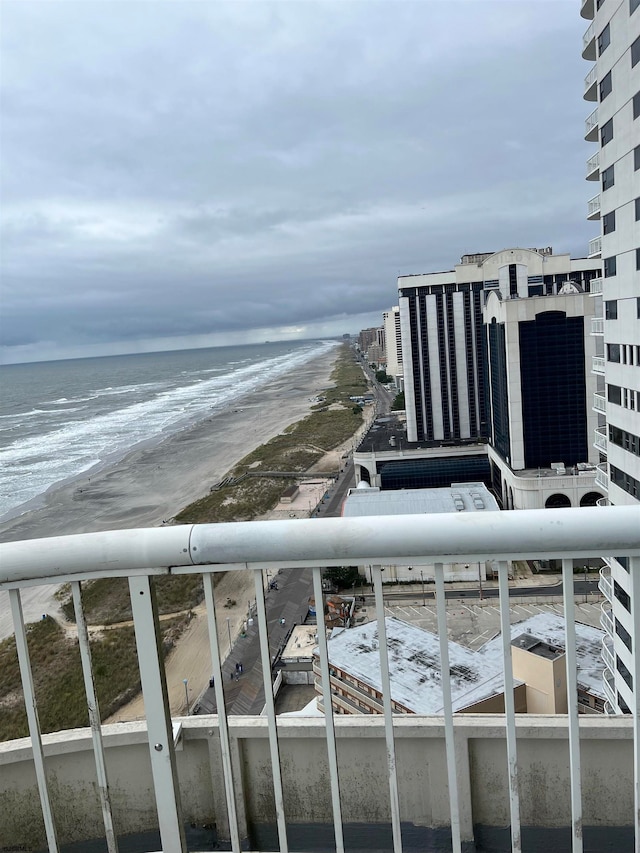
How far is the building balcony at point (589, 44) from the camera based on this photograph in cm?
1336

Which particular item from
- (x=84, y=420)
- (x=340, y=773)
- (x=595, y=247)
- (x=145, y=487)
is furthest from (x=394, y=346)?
(x=340, y=773)

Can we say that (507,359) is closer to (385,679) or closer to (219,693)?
(385,679)

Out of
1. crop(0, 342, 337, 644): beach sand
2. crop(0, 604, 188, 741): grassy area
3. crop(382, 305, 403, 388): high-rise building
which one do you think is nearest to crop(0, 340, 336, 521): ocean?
crop(0, 342, 337, 644): beach sand

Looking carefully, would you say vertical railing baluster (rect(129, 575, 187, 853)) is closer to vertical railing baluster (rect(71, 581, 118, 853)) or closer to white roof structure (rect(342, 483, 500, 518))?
vertical railing baluster (rect(71, 581, 118, 853))

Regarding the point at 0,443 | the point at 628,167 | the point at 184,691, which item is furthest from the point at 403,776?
the point at 0,443

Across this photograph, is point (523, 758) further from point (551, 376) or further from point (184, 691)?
point (551, 376)

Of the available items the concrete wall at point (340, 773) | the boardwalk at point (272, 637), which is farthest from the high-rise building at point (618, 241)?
the concrete wall at point (340, 773)

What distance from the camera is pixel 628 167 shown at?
11680 millimetres

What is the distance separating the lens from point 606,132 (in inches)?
498

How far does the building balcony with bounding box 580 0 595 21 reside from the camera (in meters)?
13.3

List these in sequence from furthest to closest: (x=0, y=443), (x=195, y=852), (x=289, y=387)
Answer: (x=289, y=387), (x=0, y=443), (x=195, y=852)

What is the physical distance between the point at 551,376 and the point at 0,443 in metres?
57.1

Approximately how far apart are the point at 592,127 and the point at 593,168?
0.89 m

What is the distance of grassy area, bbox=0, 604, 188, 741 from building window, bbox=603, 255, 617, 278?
13.2 m
